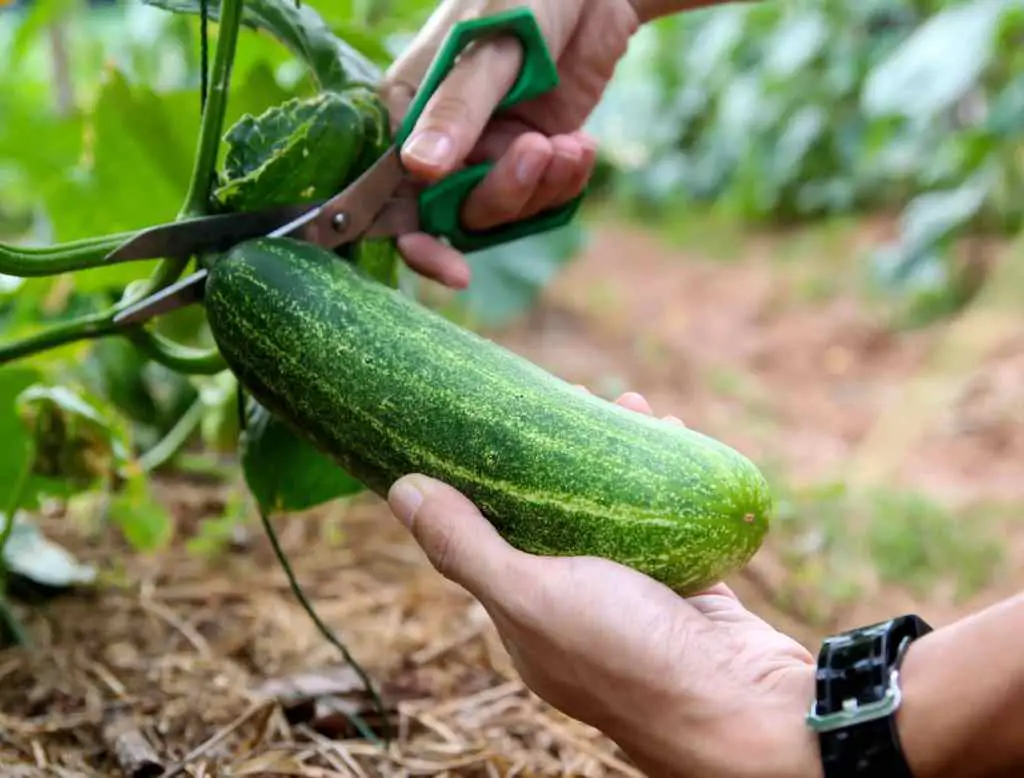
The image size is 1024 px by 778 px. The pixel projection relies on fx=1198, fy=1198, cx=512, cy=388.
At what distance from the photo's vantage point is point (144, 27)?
17.1 feet

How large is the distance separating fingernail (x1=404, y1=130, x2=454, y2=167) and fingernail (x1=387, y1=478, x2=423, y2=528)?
1.10ft

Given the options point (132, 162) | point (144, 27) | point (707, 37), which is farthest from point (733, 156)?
point (132, 162)

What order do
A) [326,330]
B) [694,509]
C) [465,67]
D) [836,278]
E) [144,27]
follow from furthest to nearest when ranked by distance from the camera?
[144,27]
[836,278]
[465,67]
[326,330]
[694,509]

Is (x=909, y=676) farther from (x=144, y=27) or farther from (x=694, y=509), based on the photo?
(x=144, y=27)

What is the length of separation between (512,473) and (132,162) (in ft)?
3.07

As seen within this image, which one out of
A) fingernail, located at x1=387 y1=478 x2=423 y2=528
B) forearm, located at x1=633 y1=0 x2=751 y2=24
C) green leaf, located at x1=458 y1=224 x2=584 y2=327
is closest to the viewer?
fingernail, located at x1=387 y1=478 x2=423 y2=528

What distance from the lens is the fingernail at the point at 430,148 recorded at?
1185mm

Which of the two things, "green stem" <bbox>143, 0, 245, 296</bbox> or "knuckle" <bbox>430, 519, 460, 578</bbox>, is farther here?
"green stem" <bbox>143, 0, 245, 296</bbox>

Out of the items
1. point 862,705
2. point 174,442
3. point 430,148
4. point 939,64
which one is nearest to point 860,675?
point 862,705

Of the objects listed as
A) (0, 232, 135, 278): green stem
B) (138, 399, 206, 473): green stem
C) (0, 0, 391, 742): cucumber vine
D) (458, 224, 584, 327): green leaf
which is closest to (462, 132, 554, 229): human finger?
(0, 0, 391, 742): cucumber vine

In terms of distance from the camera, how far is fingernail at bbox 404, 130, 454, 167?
1.18 meters

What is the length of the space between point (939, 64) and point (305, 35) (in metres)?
2.33

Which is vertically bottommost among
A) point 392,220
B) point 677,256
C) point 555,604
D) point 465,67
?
point 677,256

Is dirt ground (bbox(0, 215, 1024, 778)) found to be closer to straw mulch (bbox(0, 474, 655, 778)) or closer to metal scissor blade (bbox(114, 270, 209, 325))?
straw mulch (bbox(0, 474, 655, 778))
